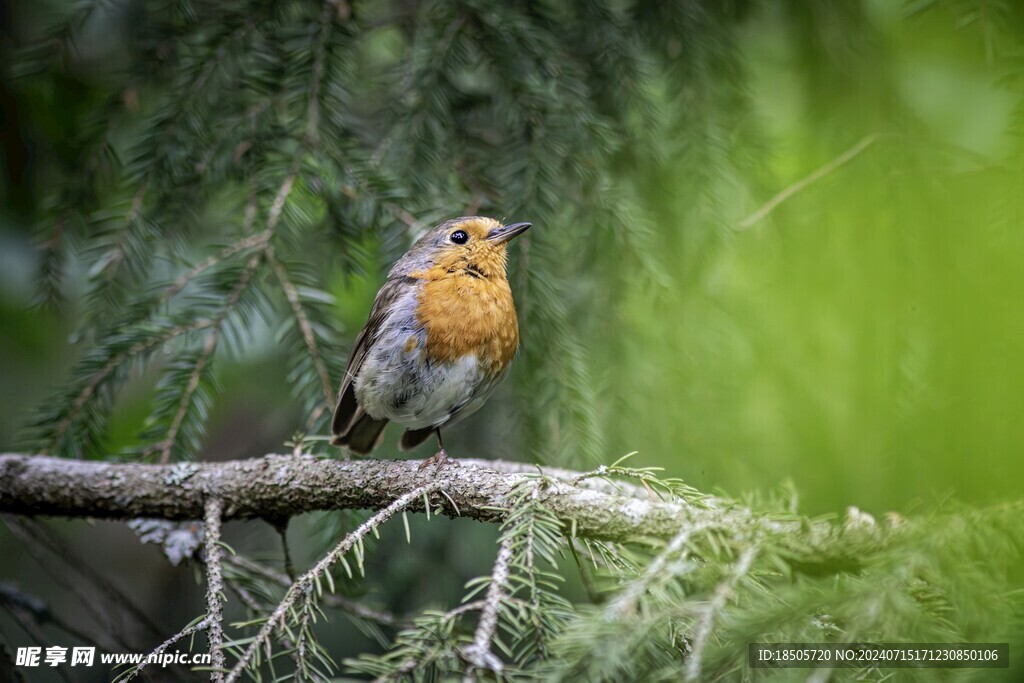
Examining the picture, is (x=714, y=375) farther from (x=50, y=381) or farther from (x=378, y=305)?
(x=50, y=381)

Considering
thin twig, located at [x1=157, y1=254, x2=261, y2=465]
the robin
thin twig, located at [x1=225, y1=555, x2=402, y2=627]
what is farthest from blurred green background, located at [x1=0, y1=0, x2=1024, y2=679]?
thin twig, located at [x1=157, y1=254, x2=261, y2=465]

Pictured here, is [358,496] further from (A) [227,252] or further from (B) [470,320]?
(A) [227,252]

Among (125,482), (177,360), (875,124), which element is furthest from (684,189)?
(125,482)

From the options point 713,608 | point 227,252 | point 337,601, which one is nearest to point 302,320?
point 227,252

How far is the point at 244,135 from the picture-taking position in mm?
2703

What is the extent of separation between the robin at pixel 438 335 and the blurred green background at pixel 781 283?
129 millimetres

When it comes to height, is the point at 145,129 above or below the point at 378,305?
above

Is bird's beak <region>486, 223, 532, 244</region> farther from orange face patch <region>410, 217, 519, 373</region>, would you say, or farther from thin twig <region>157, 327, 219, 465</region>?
thin twig <region>157, 327, 219, 465</region>

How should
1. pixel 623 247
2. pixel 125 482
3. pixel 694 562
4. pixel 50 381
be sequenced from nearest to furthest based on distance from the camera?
Result: pixel 694 562 → pixel 125 482 → pixel 623 247 → pixel 50 381

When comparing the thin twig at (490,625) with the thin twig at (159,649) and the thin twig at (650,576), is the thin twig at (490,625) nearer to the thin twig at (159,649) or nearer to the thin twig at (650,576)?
the thin twig at (650,576)

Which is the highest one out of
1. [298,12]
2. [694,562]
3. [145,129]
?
[298,12]

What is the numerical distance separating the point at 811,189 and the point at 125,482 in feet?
8.18

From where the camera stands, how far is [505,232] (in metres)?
2.68

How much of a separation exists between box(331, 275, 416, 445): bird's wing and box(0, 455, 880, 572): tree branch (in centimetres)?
52
